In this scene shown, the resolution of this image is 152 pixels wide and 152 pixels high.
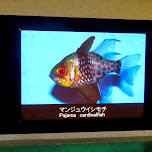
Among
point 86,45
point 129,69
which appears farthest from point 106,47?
point 129,69

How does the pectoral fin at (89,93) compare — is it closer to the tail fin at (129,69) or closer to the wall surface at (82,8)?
the tail fin at (129,69)

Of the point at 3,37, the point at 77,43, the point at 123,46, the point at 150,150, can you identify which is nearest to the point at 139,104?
the point at 150,150

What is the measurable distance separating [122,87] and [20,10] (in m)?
1.41

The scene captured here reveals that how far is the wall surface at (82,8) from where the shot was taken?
96.6 inches

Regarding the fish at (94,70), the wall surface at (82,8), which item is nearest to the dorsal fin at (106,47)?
the fish at (94,70)

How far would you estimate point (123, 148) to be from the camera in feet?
7.86

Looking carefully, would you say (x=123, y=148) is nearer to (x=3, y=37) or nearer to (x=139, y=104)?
(x=139, y=104)

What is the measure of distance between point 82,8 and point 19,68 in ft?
3.13

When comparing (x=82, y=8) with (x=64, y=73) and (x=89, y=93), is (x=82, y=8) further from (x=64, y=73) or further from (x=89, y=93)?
(x=89, y=93)

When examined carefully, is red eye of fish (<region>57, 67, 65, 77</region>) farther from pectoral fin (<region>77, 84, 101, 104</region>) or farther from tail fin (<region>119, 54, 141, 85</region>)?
tail fin (<region>119, 54, 141, 85</region>)

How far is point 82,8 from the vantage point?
2.52 m

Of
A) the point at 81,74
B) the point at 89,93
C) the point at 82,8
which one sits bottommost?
the point at 89,93

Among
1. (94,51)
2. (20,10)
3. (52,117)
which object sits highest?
(20,10)

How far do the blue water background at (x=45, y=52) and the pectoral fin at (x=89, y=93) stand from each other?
10.3 inches
